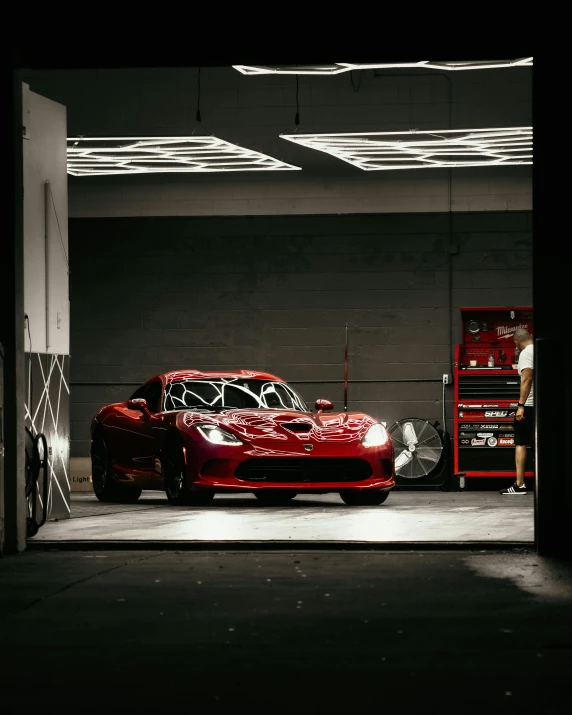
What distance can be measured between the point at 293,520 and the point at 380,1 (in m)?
4.79

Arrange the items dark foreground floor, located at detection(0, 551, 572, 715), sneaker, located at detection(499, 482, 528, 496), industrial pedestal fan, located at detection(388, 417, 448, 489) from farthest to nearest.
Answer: industrial pedestal fan, located at detection(388, 417, 448, 489) → sneaker, located at detection(499, 482, 528, 496) → dark foreground floor, located at detection(0, 551, 572, 715)

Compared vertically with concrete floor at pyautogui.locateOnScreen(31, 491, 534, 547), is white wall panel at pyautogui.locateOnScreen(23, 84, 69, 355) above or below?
above

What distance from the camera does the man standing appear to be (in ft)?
51.2

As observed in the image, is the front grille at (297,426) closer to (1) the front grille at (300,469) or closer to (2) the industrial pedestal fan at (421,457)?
(1) the front grille at (300,469)

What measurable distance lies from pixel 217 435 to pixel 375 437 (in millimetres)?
1653

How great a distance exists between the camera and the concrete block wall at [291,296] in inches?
749

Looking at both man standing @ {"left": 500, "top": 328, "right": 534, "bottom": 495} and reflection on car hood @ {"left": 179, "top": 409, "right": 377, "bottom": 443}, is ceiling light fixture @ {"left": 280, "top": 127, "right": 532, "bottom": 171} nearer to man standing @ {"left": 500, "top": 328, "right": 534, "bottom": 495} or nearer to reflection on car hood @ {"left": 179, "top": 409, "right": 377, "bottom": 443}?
man standing @ {"left": 500, "top": 328, "right": 534, "bottom": 495}

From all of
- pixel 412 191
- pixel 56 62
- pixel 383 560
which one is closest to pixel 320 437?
pixel 383 560

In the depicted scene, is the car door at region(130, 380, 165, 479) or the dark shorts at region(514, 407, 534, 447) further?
the dark shorts at region(514, 407, 534, 447)

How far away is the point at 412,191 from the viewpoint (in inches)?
750

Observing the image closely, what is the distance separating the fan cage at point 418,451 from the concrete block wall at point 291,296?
0.50m

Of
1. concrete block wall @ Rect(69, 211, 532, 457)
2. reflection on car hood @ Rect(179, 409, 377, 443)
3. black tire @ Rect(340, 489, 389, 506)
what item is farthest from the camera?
concrete block wall @ Rect(69, 211, 532, 457)

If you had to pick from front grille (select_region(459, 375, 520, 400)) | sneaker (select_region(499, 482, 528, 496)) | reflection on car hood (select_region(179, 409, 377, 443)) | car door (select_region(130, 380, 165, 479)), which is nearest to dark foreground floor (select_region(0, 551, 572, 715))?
reflection on car hood (select_region(179, 409, 377, 443))

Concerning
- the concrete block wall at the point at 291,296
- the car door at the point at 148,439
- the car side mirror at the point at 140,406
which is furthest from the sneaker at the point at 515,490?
the car side mirror at the point at 140,406
